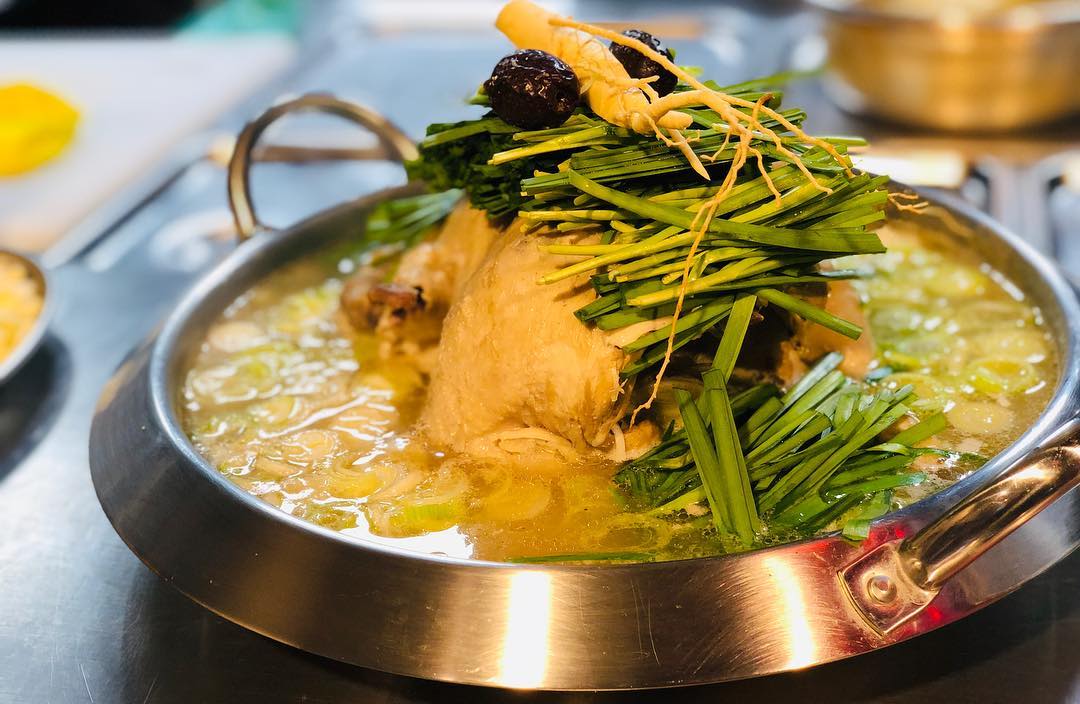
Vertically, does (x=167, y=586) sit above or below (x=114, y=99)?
above

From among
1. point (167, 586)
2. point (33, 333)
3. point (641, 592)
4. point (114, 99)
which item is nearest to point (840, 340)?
point (641, 592)

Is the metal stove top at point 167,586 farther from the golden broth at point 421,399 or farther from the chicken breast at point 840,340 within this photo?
the chicken breast at point 840,340

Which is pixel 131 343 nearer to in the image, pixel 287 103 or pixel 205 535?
pixel 287 103

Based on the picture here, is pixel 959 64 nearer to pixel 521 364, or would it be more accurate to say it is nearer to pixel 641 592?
pixel 521 364

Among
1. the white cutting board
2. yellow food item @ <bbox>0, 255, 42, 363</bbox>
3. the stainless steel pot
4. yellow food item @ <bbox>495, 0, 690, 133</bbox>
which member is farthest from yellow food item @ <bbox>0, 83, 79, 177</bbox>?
the stainless steel pot

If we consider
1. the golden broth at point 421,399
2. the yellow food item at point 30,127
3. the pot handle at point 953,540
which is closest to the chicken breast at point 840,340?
the golden broth at point 421,399

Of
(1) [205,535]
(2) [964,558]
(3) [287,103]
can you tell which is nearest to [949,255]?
(2) [964,558]
